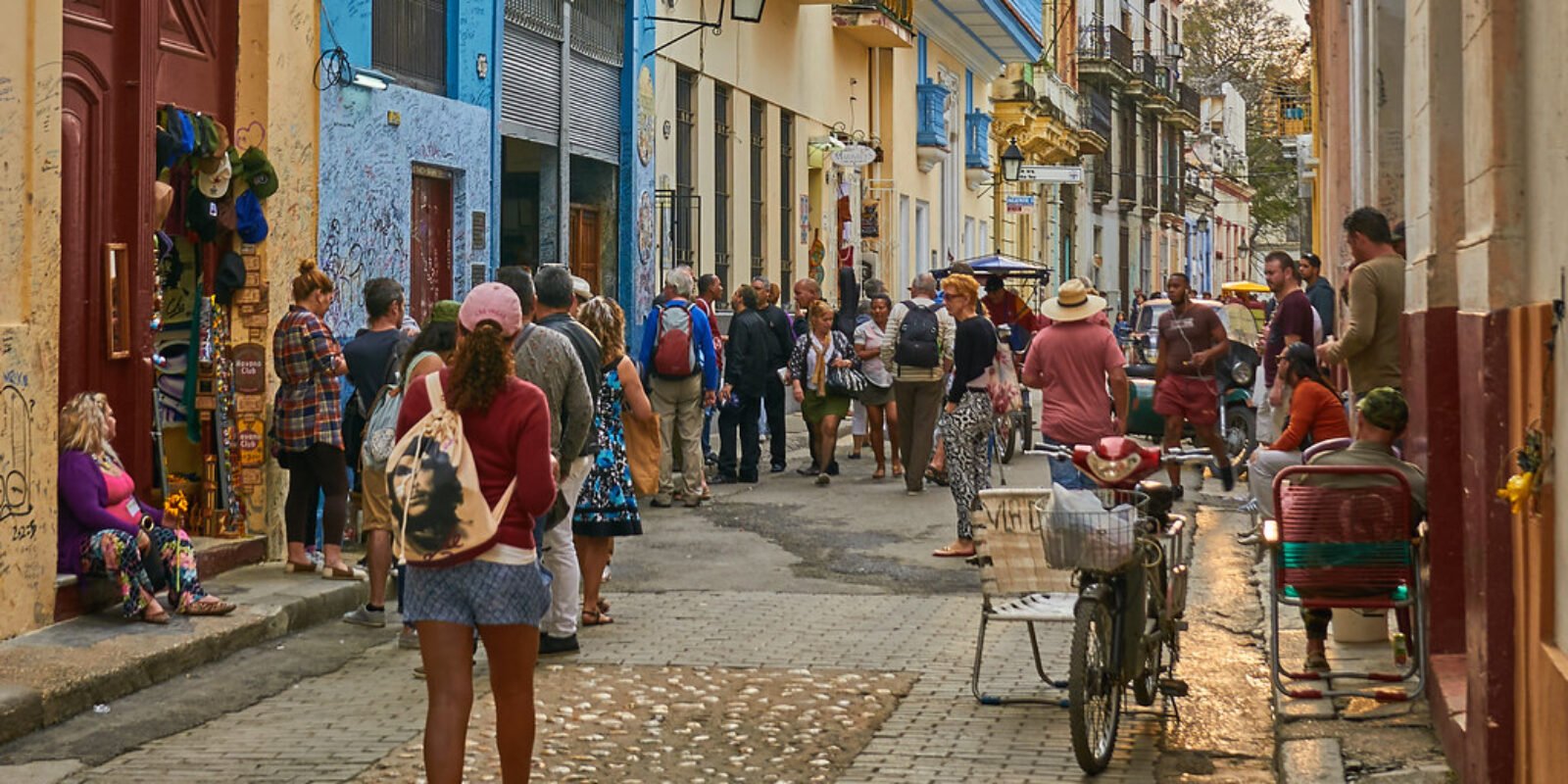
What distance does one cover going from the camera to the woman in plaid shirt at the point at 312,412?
1119cm

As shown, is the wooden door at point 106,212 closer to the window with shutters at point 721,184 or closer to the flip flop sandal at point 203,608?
the flip flop sandal at point 203,608

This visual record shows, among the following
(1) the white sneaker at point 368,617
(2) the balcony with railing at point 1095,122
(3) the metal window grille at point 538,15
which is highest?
(2) the balcony with railing at point 1095,122

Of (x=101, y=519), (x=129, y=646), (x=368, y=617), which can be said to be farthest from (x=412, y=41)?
(x=129, y=646)

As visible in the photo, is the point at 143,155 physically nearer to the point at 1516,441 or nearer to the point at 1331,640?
the point at 1331,640

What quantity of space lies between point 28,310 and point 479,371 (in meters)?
4.09

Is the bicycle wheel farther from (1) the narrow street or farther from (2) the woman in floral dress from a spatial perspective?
(2) the woman in floral dress

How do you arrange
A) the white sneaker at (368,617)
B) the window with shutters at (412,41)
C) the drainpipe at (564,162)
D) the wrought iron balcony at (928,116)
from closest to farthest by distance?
the white sneaker at (368,617)
the window with shutters at (412,41)
the drainpipe at (564,162)
the wrought iron balcony at (928,116)

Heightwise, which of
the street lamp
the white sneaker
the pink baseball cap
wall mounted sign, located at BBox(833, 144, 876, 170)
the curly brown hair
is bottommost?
the white sneaker

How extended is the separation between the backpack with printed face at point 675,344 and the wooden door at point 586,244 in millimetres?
4001

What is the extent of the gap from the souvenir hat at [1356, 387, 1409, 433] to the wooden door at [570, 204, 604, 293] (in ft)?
40.0

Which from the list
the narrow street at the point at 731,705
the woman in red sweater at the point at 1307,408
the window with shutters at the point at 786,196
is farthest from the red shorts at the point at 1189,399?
the window with shutters at the point at 786,196

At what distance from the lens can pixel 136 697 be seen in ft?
29.0

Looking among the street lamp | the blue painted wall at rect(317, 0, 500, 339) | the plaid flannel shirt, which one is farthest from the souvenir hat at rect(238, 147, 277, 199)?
the street lamp

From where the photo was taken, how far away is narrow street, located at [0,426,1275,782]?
24.5 ft
